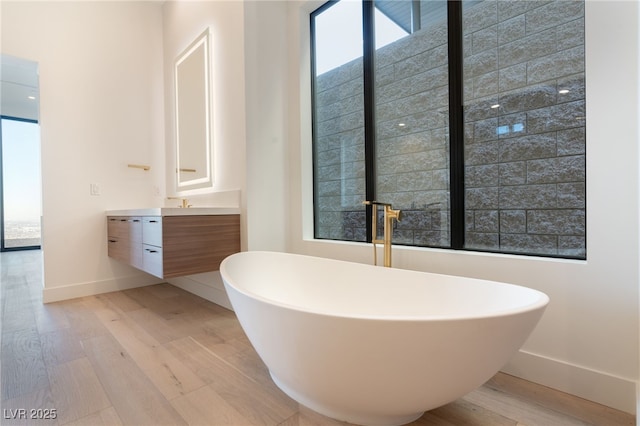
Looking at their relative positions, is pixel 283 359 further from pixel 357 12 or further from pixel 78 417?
pixel 357 12

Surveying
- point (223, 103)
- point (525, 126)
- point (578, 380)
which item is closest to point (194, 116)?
point (223, 103)

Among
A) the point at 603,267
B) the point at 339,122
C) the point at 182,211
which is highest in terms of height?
the point at 339,122

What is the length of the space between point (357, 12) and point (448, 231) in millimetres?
1818

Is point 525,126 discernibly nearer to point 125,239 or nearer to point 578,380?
point 578,380

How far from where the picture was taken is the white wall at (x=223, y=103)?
241 cm

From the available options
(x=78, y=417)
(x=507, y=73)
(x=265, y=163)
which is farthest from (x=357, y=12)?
(x=78, y=417)

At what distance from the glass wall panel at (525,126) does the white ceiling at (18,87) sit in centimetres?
359

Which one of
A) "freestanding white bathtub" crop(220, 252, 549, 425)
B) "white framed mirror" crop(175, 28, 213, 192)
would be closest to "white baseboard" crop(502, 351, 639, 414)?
"freestanding white bathtub" crop(220, 252, 549, 425)

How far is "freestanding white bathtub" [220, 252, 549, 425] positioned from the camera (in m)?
0.83

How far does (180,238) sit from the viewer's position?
2.15 m

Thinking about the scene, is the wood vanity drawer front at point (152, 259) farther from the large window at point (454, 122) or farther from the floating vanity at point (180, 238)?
the large window at point (454, 122)

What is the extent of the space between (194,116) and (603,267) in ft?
10.2

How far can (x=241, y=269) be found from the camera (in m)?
1.92

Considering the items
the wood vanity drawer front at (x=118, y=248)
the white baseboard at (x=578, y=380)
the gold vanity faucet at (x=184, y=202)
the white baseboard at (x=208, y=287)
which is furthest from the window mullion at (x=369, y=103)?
the wood vanity drawer front at (x=118, y=248)
